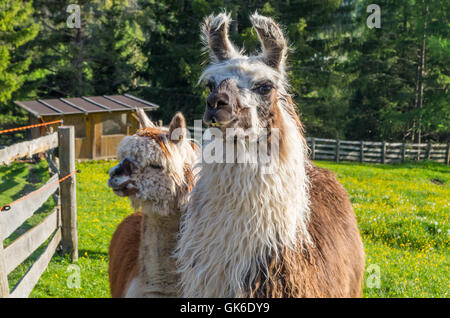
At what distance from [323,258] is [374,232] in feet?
19.8

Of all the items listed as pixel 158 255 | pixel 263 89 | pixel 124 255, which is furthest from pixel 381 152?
pixel 263 89

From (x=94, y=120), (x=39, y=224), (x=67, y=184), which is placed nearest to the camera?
(x=39, y=224)

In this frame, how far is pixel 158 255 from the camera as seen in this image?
3.43 metres

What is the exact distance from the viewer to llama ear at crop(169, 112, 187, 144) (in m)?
3.46

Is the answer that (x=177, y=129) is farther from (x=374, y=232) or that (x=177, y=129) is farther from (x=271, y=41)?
(x=374, y=232)

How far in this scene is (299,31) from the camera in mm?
20938

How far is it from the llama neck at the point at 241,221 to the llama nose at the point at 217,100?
401mm

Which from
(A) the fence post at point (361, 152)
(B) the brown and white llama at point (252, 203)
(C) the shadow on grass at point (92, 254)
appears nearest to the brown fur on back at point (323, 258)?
(B) the brown and white llama at point (252, 203)

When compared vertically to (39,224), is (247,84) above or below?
above

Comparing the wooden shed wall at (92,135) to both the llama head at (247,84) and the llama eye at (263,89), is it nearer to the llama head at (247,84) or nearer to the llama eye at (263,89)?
the llama head at (247,84)

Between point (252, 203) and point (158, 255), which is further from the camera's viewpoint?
point (158, 255)

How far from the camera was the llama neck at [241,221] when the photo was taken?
9.27 ft

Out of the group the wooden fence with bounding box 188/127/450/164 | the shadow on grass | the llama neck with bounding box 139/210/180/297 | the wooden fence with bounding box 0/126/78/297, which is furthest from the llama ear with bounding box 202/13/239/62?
the wooden fence with bounding box 188/127/450/164
